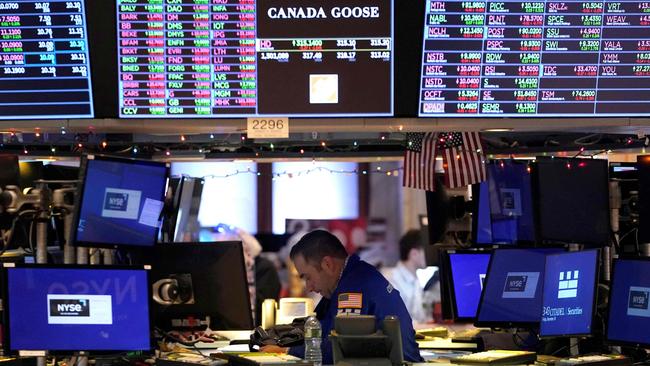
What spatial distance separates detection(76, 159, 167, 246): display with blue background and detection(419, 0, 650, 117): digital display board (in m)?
1.39

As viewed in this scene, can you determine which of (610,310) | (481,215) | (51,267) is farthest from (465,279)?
(51,267)

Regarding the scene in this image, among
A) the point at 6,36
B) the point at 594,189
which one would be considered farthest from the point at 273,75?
the point at 594,189

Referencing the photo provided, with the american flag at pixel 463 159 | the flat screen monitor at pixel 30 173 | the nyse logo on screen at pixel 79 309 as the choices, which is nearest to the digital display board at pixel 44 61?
the flat screen monitor at pixel 30 173

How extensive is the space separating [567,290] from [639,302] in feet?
1.17

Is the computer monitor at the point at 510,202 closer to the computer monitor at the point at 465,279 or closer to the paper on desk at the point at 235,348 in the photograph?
the computer monitor at the point at 465,279

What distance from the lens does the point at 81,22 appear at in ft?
18.6

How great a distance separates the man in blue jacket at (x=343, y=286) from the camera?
5.66 m

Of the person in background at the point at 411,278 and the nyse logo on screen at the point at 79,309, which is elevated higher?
the nyse logo on screen at the point at 79,309

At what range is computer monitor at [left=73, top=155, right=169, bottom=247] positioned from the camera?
17.9 ft

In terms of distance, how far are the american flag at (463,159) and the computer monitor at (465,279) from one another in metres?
0.46

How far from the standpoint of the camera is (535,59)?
230 inches

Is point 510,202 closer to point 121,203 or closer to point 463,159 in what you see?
point 463,159

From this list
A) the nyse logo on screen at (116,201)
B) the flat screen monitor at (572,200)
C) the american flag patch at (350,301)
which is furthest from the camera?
the flat screen monitor at (572,200)

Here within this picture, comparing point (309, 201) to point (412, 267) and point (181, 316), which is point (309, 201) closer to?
point (412, 267)
